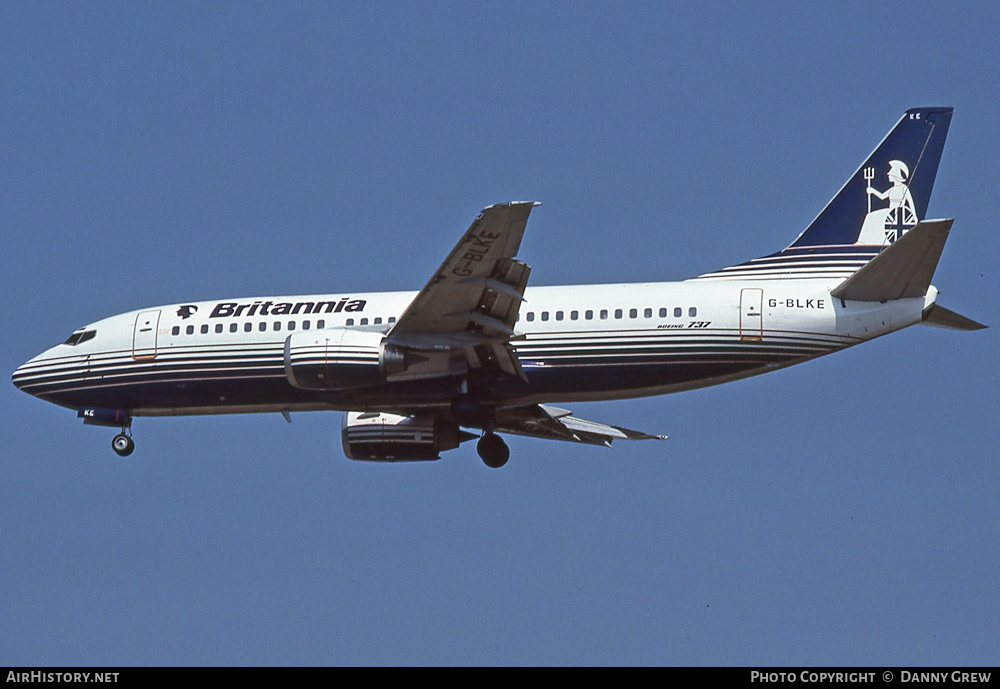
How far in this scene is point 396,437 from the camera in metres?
36.1

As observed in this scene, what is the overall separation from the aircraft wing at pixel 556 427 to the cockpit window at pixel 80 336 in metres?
9.68

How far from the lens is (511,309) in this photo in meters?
31.4

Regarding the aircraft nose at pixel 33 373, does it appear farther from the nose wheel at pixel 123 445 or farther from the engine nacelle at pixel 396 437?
the engine nacelle at pixel 396 437

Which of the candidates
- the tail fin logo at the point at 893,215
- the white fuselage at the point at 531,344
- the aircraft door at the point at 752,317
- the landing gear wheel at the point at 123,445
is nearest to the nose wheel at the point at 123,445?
the landing gear wheel at the point at 123,445

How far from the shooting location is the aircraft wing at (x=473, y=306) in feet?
94.7

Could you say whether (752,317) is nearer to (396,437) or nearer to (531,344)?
(531,344)

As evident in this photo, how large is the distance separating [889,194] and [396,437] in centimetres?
1231

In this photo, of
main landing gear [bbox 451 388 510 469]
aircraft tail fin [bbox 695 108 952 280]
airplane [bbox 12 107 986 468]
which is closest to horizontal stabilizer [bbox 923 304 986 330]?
airplane [bbox 12 107 986 468]

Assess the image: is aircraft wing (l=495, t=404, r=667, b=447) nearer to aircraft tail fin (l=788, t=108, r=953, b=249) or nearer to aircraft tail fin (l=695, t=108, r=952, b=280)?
aircraft tail fin (l=695, t=108, r=952, b=280)

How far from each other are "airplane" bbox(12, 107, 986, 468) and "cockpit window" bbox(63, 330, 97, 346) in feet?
0.17

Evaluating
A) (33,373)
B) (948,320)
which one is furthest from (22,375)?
(948,320)
